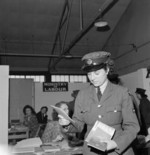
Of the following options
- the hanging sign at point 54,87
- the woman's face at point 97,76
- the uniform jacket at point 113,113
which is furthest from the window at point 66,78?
the woman's face at point 97,76

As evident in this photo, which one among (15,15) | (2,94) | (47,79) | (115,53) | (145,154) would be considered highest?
(15,15)

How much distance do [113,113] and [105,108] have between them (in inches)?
2.3

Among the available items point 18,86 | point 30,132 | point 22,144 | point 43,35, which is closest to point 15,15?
point 43,35

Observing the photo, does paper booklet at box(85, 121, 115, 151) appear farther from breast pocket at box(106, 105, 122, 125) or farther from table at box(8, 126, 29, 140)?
table at box(8, 126, 29, 140)

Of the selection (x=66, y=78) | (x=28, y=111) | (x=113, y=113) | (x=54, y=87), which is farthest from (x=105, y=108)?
(x=66, y=78)

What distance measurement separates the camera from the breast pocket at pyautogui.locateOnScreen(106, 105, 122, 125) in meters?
1.46

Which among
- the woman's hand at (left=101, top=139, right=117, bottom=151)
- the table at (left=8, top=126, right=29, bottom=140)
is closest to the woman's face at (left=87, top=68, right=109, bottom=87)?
the woman's hand at (left=101, top=139, right=117, bottom=151)

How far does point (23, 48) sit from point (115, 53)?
3.94 m

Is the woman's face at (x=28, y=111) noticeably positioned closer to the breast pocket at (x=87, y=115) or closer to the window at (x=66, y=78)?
the window at (x=66, y=78)

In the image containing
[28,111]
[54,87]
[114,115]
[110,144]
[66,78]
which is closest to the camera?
[110,144]

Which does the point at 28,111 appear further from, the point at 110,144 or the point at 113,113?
the point at 110,144

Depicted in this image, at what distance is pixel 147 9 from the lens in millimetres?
8031

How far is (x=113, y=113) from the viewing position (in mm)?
1467

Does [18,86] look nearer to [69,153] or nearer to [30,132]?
[30,132]
